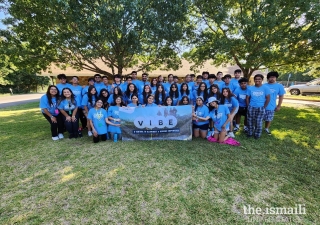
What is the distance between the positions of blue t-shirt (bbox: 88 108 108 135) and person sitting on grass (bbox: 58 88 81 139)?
2.35 ft

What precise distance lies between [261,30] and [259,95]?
3697 millimetres

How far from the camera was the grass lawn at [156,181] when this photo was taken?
2223 millimetres

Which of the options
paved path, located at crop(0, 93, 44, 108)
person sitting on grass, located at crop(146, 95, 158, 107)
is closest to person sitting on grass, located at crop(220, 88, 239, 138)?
person sitting on grass, located at crop(146, 95, 158, 107)

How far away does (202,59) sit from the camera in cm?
938

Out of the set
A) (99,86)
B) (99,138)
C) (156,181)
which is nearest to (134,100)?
(99,138)

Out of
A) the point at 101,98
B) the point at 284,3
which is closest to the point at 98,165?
the point at 101,98

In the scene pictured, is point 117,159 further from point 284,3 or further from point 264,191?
point 284,3

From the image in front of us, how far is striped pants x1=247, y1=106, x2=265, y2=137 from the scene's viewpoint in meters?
4.72

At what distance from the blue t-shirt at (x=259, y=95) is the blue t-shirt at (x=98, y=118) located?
4.04 metres

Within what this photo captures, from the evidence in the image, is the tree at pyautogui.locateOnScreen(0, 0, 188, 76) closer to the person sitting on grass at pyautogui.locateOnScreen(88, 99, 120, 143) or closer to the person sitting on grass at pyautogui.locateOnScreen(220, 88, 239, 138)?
the person sitting on grass at pyautogui.locateOnScreen(88, 99, 120, 143)

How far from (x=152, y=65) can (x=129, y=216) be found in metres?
9.45

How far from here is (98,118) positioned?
4582mm

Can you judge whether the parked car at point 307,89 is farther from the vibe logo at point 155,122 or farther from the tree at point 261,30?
the vibe logo at point 155,122

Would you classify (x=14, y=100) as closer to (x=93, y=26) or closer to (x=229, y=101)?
(x=93, y=26)
